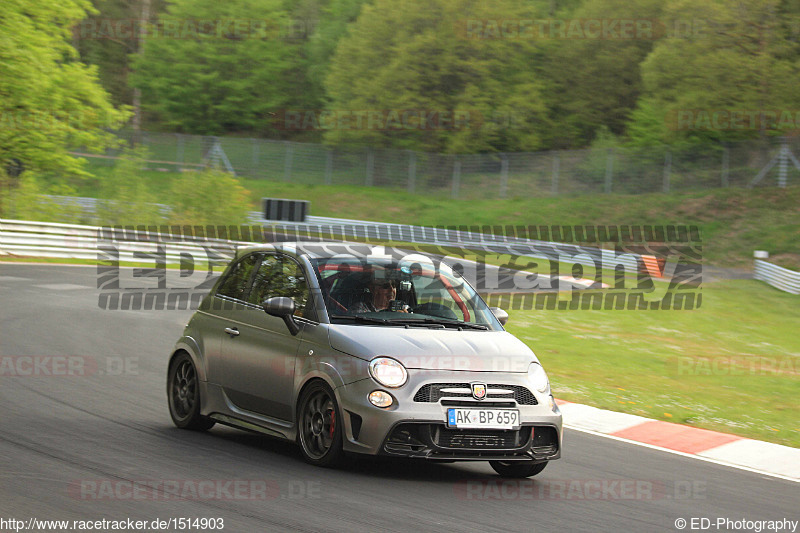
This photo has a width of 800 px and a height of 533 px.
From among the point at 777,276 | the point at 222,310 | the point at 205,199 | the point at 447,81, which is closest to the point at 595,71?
the point at 447,81

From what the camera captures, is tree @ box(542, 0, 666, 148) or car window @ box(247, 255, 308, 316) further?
tree @ box(542, 0, 666, 148)

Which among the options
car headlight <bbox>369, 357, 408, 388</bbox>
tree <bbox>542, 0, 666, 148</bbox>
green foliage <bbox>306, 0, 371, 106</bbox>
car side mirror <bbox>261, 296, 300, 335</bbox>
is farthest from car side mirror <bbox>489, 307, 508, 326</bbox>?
green foliage <bbox>306, 0, 371, 106</bbox>

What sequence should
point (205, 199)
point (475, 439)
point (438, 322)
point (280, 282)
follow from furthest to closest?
1. point (205, 199)
2. point (280, 282)
3. point (438, 322)
4. point (475, 439)

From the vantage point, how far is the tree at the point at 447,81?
57062 mm

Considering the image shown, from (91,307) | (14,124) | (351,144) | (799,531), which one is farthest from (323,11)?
(799,531)

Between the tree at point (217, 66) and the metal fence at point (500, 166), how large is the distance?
8.58 metres

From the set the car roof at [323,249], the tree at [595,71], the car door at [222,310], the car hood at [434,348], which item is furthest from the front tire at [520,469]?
the tree at [595,71]

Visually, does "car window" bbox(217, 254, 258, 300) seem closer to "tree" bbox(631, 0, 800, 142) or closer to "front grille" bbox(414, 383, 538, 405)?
"front grille" bbox(414, 383, 538, 405)

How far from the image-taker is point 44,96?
3772cm

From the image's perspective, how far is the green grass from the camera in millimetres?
12523

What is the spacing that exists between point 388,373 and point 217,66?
64.3 meters

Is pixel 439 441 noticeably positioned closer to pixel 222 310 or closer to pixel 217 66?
pixel 222 310

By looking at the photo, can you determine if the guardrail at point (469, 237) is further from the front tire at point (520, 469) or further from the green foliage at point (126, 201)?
the front tire at point (520, 469)

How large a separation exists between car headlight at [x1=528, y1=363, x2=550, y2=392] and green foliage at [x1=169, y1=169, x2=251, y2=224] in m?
29.3
